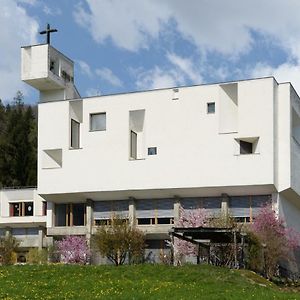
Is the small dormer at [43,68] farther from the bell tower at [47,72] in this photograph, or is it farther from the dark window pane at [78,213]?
the dark window pane at [78,213]

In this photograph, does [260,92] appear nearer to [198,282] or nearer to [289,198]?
[289,198]

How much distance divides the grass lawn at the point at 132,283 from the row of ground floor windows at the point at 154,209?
22.1 metres

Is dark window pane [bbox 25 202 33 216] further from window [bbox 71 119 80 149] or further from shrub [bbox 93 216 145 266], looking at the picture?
shrub [bbox 93 216 145 266]

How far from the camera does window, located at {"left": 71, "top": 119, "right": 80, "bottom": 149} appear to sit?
58.8 metres

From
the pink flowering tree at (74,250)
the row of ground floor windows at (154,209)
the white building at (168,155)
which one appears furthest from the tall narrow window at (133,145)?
the pink flowering tree at (74,250)

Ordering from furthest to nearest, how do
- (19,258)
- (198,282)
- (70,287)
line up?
(19,258), (198,282), (70,287)

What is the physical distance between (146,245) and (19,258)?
1665cm

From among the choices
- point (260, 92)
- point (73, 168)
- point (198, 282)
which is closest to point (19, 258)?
point (73, 168)

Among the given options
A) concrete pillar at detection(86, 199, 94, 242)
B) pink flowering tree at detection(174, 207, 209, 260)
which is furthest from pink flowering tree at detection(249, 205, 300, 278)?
concrete pillar at detection(86, 199, 94, 242)

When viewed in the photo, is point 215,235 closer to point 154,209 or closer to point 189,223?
point 189,223

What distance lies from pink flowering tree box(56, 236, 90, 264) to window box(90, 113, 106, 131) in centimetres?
876

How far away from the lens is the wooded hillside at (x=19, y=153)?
8738 centimetres

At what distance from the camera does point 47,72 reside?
6328 cm

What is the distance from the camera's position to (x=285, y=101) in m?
53.6
